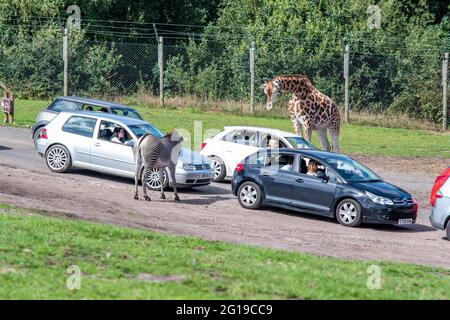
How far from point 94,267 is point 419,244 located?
29.0 feet

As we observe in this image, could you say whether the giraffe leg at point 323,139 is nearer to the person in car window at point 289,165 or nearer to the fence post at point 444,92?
the person in car window at point 289,165

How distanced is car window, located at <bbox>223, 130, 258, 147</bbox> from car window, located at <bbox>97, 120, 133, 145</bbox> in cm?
272

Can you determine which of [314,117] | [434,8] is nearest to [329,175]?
[314,117]

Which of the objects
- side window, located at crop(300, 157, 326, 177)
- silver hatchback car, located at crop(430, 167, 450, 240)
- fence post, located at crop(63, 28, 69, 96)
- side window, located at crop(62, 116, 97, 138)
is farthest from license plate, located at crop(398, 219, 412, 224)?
fence post, located at crop(63, 28, 69, 96)

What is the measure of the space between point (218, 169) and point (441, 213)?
7.15 m

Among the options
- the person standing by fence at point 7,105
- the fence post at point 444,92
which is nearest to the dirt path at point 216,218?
the person standing by fence at point 7,105

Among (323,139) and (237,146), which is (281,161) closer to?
(237,146)

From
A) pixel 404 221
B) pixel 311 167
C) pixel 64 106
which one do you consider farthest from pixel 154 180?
pixel 64 106

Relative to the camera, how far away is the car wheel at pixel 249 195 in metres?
21.9

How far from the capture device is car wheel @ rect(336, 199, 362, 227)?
20.7 meters

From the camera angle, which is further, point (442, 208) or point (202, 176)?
point (202, 176)

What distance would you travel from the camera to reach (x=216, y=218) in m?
20.2

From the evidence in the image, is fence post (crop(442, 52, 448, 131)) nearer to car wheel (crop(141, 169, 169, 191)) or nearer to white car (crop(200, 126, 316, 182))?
white car (crop(200, 126, 316, 182))
